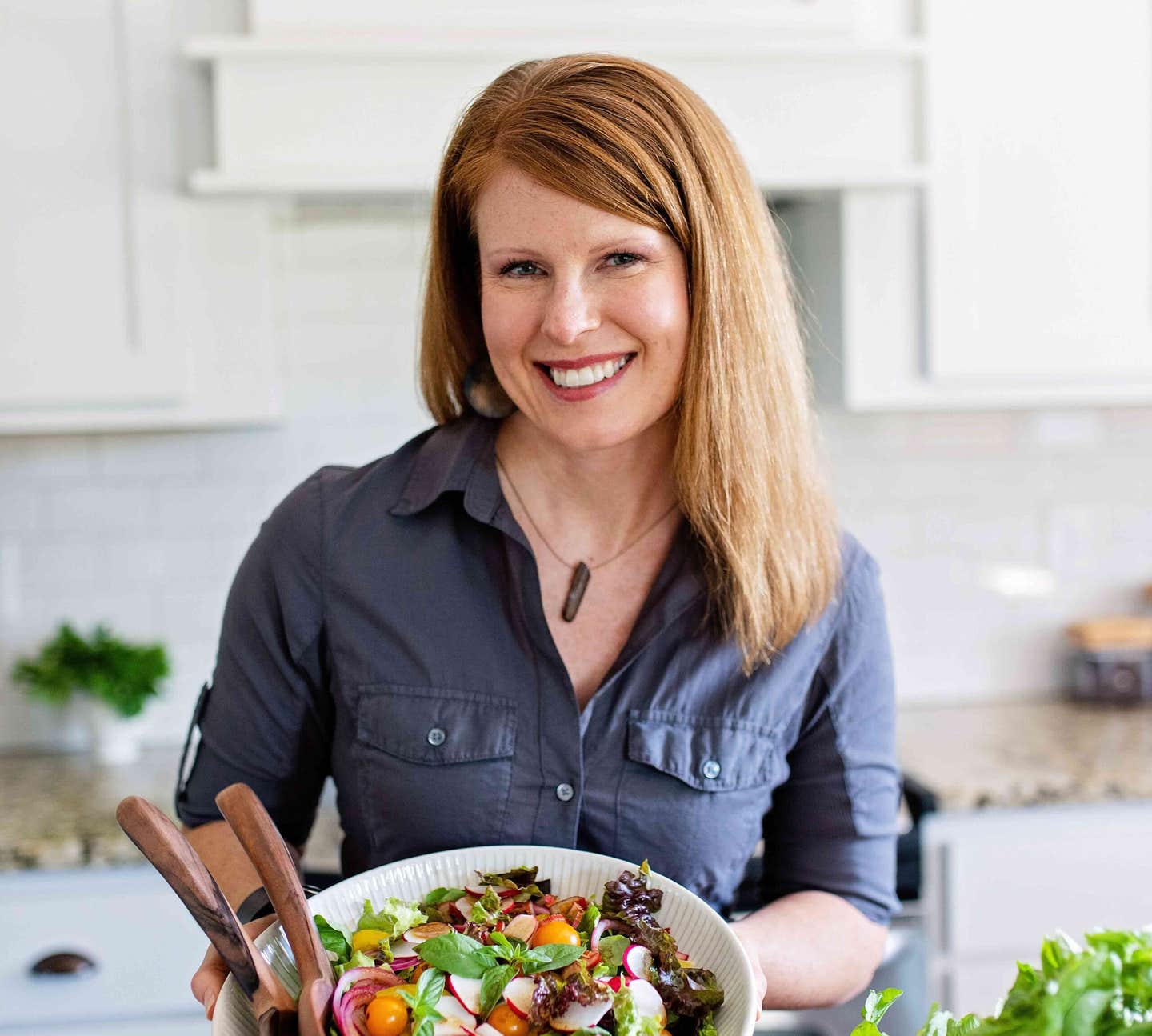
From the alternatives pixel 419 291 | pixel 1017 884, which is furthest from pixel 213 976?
pixel 1017 884

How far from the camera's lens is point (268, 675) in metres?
1.12

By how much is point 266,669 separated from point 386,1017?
0.46 m

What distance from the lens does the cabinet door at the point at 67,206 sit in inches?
70.4

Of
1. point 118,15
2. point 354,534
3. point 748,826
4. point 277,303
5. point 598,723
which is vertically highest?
point 118,15

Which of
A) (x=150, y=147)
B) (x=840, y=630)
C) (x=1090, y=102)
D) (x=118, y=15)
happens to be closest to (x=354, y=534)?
(x=840, y=630)

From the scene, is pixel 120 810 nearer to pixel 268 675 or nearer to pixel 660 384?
pixel 268 675

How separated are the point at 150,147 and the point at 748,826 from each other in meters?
1.35

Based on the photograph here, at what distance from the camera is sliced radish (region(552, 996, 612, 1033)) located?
72 cm

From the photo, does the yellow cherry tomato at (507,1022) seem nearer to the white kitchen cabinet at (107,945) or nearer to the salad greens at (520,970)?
the salad greens at (520,970)

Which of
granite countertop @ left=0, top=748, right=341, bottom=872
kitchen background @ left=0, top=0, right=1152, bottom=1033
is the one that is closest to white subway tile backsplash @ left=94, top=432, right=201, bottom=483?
kitchen background @ left=0, top=0, right=1152, bottom=1033

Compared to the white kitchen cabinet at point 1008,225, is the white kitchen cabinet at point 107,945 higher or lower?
lower

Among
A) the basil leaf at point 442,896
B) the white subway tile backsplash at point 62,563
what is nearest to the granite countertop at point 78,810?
the white subway tile backsplash at point 62,563

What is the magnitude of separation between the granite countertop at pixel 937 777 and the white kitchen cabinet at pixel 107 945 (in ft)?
0.16

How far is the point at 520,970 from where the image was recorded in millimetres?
779
